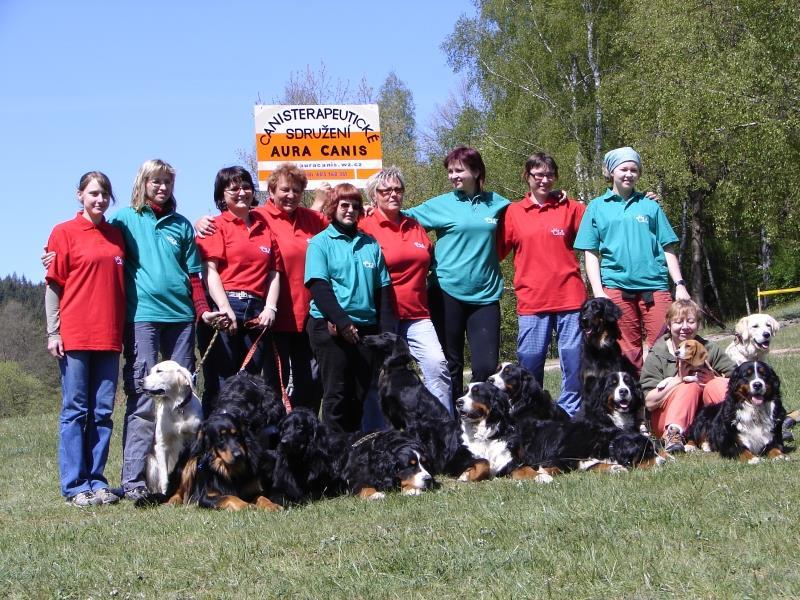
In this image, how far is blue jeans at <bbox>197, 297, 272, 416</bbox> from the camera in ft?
23.0

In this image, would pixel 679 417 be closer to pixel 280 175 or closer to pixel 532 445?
pixel 532 445

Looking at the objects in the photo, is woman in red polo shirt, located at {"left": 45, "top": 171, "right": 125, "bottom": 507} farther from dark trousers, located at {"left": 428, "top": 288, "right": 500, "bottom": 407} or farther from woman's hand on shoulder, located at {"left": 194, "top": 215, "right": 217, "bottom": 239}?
dark trousers, located at {"left": 428, "top": 288, "right": 500, "bottom": 407}

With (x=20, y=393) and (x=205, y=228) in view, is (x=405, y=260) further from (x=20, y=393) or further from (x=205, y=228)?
(x=20, y=393)

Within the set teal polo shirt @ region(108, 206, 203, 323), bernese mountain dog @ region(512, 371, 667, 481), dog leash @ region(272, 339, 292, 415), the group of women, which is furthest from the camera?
dog leash @ region(272, 339, 292, 415)

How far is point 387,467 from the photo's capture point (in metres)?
6.15

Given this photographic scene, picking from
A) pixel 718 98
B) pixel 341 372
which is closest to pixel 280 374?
pixel 341 372

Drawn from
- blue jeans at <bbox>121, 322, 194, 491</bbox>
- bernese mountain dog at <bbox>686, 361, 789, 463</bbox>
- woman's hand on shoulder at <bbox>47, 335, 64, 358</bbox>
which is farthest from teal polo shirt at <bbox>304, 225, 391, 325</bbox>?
bernese mountain dog at <bbox>686, 361, 789, 463</bbox>

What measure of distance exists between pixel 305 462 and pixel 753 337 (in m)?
3.71

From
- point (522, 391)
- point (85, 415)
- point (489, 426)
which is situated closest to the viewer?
point (85, 415)

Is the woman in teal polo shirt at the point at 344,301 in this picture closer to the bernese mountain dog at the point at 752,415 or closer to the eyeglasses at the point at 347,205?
the eyeglasses at the point at 347,205

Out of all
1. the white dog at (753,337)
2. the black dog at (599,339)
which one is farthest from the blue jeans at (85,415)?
the white dog at (753,337)

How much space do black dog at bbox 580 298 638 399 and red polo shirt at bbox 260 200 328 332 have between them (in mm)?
2174

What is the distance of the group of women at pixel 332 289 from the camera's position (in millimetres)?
6461

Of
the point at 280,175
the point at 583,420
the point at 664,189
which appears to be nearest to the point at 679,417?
the point at 583,420
